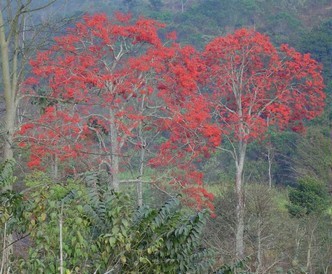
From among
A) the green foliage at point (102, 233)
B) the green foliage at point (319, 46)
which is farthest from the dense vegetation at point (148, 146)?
the green foliage at point (319, 46)

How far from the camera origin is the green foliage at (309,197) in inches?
792

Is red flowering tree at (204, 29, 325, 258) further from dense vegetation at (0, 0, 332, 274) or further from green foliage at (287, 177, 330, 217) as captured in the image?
green foliage at (287, 177, 330, 217)

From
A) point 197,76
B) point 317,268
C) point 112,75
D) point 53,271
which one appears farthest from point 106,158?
point 53,271

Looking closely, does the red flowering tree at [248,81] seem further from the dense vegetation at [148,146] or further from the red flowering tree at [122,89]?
the red flowering tree at [122,89]

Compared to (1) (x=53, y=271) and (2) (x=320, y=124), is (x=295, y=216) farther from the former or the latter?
(1) (x=53, y=271)

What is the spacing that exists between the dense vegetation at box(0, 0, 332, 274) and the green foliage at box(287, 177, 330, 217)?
0.16 ft

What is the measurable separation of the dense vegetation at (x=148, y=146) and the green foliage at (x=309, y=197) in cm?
5

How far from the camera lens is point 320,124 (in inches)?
1056

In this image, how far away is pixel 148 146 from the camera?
19953 mm

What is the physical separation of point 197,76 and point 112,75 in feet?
13.4

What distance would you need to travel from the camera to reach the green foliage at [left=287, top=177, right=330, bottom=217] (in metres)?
20.1

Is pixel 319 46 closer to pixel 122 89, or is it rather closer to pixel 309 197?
pixel 309 197

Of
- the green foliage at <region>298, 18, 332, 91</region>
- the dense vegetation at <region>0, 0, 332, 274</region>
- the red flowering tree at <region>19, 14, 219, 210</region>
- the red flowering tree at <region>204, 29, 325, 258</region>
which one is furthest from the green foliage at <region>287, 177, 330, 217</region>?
the green foliage at <region>298, 18, 332, 91</region>

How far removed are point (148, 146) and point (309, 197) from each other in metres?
5.13
